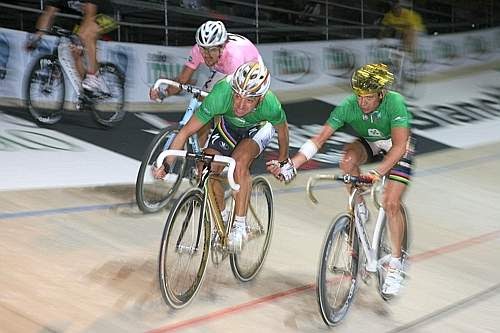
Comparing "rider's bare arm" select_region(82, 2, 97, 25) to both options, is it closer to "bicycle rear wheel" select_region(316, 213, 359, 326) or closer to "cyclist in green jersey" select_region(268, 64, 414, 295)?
"cyclist in green jersey" select_region(268, 64, 414, 295)

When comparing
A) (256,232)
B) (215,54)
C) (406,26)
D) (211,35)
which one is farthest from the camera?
(406,26)

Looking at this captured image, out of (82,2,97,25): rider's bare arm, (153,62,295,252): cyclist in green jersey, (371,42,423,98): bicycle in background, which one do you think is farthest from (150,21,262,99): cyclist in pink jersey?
(371,42,423,98): bicycle in background

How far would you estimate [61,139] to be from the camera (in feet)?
21.9

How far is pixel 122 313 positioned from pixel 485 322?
2051mm

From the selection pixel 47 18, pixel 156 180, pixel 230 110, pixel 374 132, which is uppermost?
pixel 47 18

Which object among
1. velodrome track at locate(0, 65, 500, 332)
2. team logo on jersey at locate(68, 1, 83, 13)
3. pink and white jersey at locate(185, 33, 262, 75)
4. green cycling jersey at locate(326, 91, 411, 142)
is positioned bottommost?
velodrome track at locate(0, 65, 500, 332)

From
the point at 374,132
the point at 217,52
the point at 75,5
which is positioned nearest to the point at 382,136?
the point at 374,132

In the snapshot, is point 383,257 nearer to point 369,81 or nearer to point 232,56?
point 369,81

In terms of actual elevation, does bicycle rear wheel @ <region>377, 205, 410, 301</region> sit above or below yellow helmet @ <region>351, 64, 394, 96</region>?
below

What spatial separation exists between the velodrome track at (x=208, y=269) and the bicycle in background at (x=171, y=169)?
0.15m

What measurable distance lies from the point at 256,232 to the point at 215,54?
1.19 m

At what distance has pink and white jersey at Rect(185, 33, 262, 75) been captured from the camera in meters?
4.86

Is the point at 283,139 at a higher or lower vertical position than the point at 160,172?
higher

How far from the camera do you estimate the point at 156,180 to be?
15.7ft
